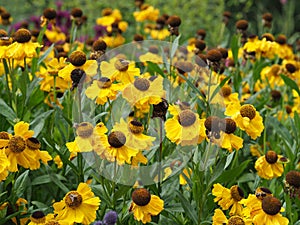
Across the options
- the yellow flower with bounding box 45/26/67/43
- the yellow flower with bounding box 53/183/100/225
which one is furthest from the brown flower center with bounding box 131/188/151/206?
the yellow flower with bounding box 45/26/67/43

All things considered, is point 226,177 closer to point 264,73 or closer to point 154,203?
point 154,203

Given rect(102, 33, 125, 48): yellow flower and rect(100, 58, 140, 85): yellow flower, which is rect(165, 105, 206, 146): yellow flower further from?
rect(102, 33, 125, 48): yellow flower

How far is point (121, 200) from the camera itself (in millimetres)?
1868

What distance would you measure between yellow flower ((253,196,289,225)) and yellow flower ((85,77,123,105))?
56 cm

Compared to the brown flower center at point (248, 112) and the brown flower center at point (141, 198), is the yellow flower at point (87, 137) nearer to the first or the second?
the brown flower center at point (141, 198)

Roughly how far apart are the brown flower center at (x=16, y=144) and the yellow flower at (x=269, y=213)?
2.20ft

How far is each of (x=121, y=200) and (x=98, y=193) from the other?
134 millimetres

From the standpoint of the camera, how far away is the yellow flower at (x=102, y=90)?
1.76m

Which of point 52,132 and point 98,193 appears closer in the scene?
point 98,193

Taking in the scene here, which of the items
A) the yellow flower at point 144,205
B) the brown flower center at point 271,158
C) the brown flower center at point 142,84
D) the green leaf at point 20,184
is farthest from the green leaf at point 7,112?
the brown flower center at point 271,158

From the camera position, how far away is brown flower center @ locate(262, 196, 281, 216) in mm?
1500

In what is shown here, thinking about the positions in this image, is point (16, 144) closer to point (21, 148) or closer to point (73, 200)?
point (21, 148)

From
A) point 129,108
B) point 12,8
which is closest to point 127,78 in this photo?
point 129,108

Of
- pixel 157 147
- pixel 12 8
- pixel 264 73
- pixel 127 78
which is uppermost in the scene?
pixel 127 78
